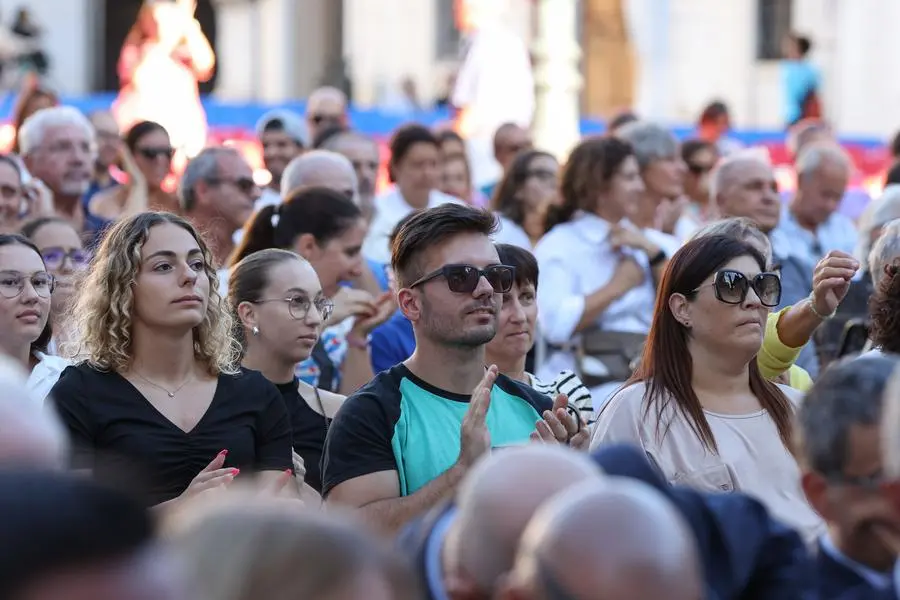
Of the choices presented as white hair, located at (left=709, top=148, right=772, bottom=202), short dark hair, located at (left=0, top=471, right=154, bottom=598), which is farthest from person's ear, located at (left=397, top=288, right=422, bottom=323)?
white hair, located at (left=709, top=148, right=772, bottom=202)

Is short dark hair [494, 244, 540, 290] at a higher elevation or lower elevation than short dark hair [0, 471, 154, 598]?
lower

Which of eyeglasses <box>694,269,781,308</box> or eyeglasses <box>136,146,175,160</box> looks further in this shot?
eyeglasses <box>136,146,175,160</box>

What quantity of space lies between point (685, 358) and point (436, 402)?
77cm

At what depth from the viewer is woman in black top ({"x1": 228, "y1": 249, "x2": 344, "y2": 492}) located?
248 inches

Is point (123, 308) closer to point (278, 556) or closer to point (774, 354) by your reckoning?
point (774, 354)

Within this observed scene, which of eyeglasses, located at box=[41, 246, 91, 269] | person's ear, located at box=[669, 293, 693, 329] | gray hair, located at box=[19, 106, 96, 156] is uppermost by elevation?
gray hair, located at box=[19, 106, 96, 156]

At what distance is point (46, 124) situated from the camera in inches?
371

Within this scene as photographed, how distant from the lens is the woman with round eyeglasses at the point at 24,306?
239 inches

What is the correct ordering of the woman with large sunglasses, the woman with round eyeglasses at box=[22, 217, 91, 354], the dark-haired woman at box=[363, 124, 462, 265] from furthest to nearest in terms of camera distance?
the dark-haired woman at box=[363, 124, 462, 265]
the woman with round eyeglasses at box=[22, 217, 91, 354]
the woman with large sunglasses

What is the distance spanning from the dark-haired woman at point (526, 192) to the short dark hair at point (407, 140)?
0.49 metres

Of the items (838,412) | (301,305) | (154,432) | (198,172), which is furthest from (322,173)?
(838,412)

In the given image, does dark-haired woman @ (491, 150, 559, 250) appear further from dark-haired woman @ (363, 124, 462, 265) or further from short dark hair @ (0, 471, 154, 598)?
short dark hair @ (0, 471, 154, 598)

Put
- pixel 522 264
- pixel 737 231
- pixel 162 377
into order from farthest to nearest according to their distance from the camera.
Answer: pixel 522 264
pixel 737 231
pixel 162 377

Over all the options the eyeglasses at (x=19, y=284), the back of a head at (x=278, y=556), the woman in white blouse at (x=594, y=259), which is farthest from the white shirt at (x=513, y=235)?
the back of a head at (x=278, y=556)
